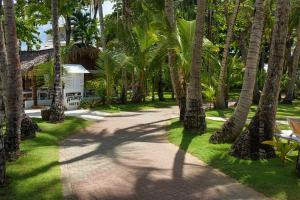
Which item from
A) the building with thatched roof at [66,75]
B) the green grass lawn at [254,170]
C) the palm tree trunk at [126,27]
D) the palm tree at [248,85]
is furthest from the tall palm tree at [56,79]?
the palm tree trunk at [126,27]

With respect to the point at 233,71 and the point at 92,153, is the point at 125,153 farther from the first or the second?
the point at 233,71

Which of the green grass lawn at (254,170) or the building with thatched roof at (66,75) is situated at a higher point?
the building with thatched roof at (66,75)

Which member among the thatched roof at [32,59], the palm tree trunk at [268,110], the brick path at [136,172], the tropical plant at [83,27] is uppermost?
the tropical plant at [83,27]

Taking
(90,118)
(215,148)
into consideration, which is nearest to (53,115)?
(90,118)

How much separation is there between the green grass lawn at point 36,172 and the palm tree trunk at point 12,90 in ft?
1.45

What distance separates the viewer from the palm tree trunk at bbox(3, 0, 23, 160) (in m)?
10.8

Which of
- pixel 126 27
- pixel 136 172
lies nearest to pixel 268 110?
pixel 136 172

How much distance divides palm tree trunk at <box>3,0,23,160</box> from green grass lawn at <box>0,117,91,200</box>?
44cm

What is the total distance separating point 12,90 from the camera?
35.2 feet

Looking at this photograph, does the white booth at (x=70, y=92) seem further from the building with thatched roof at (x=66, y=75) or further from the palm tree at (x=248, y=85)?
the palm tree at (x=248, y=85)

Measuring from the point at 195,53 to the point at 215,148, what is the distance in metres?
3.87

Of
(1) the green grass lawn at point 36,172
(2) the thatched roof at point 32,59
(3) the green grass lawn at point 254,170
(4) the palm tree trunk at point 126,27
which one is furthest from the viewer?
(4) the palm tree trunk at point 126,27

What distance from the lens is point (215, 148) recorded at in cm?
1209

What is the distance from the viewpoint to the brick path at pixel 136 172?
825cm
